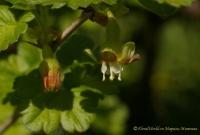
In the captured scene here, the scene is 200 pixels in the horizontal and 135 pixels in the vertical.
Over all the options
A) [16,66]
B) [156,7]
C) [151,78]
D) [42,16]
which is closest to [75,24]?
[42,16]

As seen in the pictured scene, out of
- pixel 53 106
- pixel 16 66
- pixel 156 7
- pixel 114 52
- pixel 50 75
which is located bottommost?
pixel 16 66

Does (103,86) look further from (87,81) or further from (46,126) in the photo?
(46,126)

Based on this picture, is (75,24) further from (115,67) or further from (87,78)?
(87,78)

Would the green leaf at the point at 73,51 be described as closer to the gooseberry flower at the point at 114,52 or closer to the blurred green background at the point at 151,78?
the gooseberry flower at the point at 114,52

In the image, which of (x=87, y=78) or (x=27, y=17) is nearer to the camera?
(x=27, y=17)

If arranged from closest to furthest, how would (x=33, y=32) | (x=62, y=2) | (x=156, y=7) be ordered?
(x=62, y=2) → (x=156, y=7) → (x=33, y=32)

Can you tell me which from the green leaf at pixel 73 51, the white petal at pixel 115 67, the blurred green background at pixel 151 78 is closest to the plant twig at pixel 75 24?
the white petal at pixel 115 67

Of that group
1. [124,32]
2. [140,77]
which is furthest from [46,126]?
[124,32]
